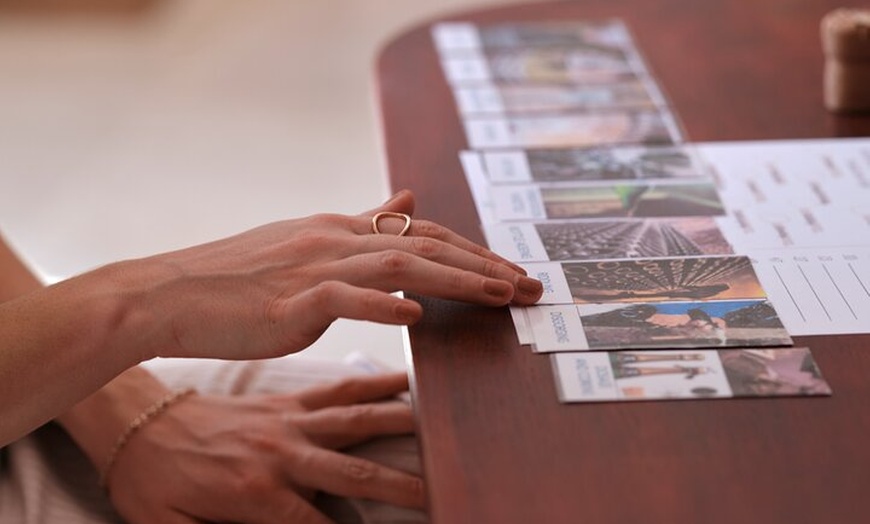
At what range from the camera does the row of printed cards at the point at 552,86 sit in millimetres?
1333

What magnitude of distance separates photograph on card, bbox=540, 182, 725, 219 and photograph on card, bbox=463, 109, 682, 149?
11cm

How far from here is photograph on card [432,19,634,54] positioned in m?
1.56

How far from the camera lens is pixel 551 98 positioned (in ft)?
4.65

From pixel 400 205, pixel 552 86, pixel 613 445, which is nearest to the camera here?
pixel 613 445

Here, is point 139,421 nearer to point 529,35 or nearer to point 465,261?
point 465,261

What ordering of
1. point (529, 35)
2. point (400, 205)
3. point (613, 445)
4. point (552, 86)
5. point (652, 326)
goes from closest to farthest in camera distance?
point (613, 445)
point (652, 326)
point (400, 205)
point (552, 86)
point (529, 35)

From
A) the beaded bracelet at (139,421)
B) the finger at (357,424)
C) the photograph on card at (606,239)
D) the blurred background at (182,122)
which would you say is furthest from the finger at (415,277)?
the blurred background at (182,122)

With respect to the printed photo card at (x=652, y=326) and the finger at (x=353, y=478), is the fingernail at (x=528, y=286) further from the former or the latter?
the finger at (x=353, y=478)

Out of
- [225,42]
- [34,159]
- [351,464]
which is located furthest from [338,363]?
[225,42]

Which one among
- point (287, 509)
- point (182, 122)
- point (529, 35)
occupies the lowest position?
point (287, 509)

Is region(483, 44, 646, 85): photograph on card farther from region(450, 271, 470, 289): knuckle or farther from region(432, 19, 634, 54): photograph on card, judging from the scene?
region(450, 271, 470, 289): knuckle

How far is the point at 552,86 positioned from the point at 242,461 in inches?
22.1

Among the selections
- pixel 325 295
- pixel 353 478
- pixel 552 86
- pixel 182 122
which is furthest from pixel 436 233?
pixel 182 122

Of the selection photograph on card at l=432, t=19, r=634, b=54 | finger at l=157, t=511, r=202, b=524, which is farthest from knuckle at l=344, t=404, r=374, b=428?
photograph on card at l=432, t=19, r=634, b=54
